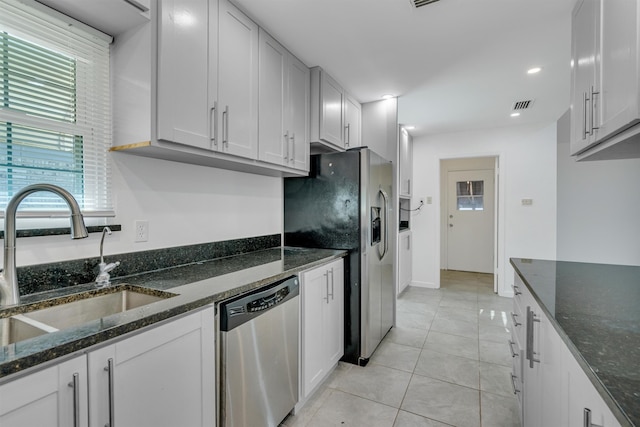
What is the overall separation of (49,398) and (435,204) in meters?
4.74

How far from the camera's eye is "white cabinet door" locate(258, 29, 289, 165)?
6.55 ft

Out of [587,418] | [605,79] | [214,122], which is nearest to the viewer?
[587,418]

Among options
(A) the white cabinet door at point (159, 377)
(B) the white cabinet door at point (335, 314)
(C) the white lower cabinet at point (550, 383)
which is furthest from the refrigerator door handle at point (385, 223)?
(A) the white cabinet door at point (159, 377)

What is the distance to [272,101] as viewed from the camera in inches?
82.6

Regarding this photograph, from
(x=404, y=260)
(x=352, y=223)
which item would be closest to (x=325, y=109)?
(x=352, y=223)

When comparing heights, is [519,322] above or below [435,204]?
below

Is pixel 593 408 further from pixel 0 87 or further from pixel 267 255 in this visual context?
pixel 0 87

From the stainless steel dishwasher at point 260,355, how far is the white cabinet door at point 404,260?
276 centimetres

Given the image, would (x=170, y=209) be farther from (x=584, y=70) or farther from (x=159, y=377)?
(x=584, y=70)

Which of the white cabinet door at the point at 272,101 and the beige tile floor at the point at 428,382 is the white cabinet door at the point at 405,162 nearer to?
the beige tile floor at the point at 428,382

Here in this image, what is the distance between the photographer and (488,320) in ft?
11.3

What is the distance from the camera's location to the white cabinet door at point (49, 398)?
0.70 metres

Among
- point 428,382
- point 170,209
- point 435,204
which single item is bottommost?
point 428,382

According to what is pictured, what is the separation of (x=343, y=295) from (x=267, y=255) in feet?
2.39
